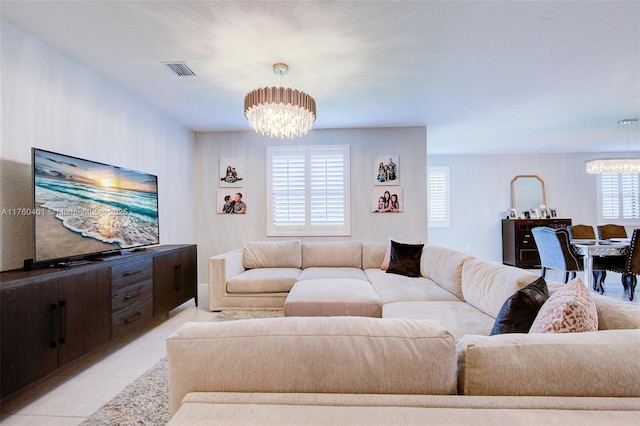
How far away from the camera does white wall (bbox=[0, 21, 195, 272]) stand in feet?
6.95

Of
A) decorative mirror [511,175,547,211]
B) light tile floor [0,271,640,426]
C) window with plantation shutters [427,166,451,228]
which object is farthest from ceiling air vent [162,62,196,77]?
decorative mirror [511,175,547,211]

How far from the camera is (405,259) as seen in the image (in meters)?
3.50

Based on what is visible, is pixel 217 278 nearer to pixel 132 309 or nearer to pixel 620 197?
pixel 132 309

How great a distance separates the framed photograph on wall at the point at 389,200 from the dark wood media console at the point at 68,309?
10.3 feet

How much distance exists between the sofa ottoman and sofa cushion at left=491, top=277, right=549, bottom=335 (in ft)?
4.09

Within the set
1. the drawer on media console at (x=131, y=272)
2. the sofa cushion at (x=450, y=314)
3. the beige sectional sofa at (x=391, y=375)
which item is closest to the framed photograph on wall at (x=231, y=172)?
the drawer on media console at (x=131, y=272)

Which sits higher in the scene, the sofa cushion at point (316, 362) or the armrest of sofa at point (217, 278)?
the sofa cushion at point (316, 362)

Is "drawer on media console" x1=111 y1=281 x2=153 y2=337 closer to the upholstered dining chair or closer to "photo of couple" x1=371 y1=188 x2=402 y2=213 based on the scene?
"photo of couple" x1=371 y1=188 x2=402 y2=213

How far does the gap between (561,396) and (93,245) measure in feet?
9.89

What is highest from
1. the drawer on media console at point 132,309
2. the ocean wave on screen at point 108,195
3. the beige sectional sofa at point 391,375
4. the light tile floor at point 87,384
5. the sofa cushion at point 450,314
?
the ocean wave on screen at point 108,195

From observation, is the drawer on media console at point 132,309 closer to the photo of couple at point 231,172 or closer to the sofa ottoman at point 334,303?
the sofa ottoman at point 334,303

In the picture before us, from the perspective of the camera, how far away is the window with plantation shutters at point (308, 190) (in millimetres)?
4762

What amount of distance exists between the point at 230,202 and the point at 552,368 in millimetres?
4596

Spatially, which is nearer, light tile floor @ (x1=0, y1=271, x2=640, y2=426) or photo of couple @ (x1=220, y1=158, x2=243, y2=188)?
light tile floor @ (x1=0, y1=271, x2=640, y2=426)
